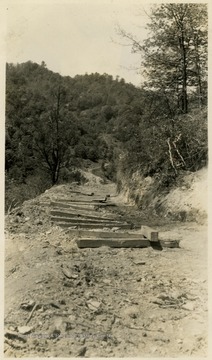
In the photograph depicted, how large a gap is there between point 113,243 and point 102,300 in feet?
5.82

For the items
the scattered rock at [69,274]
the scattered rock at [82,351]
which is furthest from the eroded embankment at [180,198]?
the scattered rock at [82,351]

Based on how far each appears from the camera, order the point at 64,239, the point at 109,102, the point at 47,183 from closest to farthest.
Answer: the point at 64,239, the point at 47,183, the point at 109,102

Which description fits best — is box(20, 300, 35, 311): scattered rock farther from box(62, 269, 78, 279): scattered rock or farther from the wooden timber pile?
the wooden timber pile

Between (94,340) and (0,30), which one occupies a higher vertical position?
(0,30)

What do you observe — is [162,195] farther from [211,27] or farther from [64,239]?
[211,27]

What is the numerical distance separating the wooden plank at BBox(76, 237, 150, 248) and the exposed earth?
86 mm

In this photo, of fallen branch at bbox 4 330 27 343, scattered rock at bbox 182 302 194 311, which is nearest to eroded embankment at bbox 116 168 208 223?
scattered rock at bbox 182 302 194 311

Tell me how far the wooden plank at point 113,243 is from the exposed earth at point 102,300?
9 centimetres

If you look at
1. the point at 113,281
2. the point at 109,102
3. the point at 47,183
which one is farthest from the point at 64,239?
the point at 109,102

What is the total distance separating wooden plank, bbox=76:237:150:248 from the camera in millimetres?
6027

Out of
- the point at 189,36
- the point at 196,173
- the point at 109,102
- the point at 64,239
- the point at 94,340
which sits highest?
the point at 109,102

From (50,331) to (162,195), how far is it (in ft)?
22.4

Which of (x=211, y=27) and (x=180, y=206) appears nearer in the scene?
(x=211, y=27)

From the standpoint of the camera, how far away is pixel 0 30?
18.7 feet
